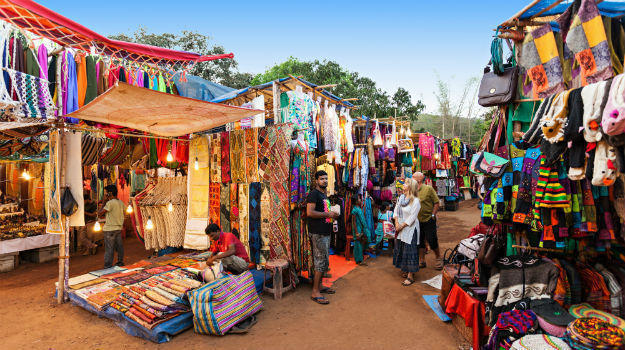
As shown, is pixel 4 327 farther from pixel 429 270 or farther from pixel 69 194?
pixel 429 270

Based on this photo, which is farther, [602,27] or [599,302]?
[599,302]

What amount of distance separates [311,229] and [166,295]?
6.85 feet

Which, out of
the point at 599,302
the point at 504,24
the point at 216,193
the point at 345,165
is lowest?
the point at 599,302

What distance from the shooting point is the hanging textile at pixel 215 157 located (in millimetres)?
5812

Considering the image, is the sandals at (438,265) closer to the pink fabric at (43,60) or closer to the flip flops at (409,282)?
the flip flops at (409,282)

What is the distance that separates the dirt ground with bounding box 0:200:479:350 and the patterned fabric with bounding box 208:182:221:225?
6.14 ft

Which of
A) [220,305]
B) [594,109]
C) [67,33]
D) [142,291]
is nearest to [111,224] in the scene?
[142,291]

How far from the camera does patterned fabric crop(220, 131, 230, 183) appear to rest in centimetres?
566

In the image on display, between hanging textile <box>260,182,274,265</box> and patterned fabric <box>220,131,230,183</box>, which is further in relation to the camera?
patterned fabric <box>220,131,230,183</box>

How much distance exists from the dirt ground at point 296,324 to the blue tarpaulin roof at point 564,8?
350cm

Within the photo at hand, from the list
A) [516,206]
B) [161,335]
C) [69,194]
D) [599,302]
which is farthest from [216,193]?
[599,302]

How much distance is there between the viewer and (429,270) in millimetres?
5855

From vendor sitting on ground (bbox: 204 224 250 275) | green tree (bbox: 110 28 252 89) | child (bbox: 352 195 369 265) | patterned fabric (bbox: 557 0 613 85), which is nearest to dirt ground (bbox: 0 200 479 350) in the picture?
vendor sitting on ground (bbox: 204 224 250 275)

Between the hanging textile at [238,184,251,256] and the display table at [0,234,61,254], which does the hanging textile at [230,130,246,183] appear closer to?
the hanging textile at [238,184,251,256]
